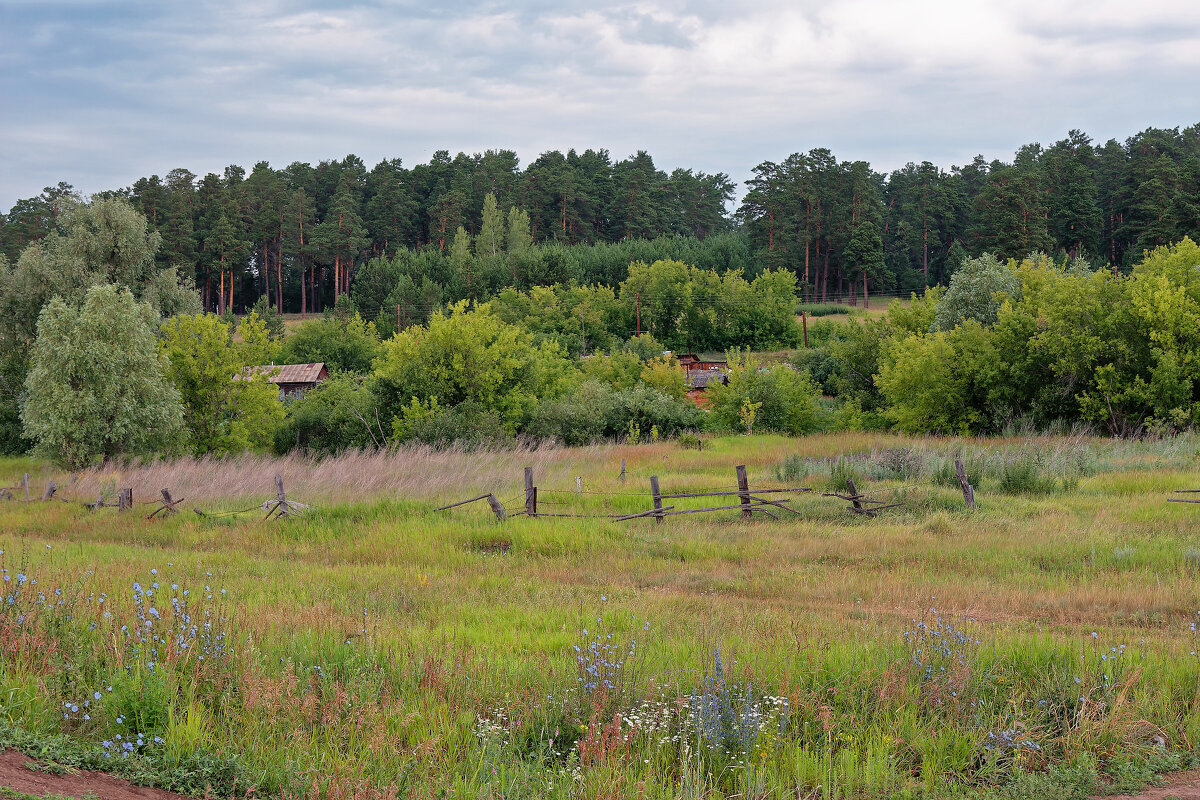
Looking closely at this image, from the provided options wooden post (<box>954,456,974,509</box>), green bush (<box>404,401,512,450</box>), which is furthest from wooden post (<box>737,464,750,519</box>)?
green bush (<box>404,401,512,450</box>)

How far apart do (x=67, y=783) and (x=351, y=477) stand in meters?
19.2

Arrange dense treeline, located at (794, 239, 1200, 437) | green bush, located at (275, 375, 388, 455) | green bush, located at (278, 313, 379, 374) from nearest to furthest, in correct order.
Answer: dense treeline, located at (794, 239, 1200, 437) → green bush, located at (275, 375, 388, 455) → green bush, located at (278, 313, 379, 374)

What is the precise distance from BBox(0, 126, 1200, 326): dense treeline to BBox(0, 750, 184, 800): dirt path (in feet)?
259

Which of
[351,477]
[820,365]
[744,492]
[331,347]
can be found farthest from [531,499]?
[331,347]

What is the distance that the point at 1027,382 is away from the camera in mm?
38469

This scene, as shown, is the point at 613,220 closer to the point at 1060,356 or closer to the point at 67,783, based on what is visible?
the point at 1060,356

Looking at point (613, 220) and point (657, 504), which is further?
point (613, 220)

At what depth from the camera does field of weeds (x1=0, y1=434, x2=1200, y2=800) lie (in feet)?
18.0

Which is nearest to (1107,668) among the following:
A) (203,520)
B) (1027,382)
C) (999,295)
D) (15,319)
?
(203,520)

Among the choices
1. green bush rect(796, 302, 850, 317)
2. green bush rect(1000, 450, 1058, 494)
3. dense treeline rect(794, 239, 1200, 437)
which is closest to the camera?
green bush rect(1000, 450, 1058, 494)

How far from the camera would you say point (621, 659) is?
758 cm

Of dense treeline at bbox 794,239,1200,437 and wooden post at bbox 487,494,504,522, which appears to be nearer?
wooden post at bbox 487,494,504,522

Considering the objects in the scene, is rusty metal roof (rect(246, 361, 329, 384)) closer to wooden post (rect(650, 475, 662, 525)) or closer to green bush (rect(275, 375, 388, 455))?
green bush (rect(275, 375, 388, 455))

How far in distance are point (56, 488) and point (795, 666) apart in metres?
22.9
